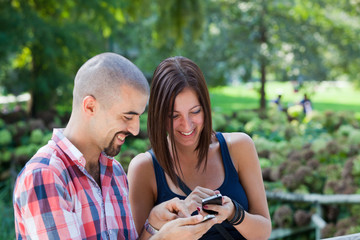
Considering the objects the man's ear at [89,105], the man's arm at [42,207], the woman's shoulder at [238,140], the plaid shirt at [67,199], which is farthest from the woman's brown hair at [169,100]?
the man's arm at [42,207]

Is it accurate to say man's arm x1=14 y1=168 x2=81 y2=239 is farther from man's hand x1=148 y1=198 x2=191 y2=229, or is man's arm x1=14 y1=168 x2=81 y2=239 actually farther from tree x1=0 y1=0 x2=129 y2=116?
tree x1=0 y1=0 x2=129 y2=116

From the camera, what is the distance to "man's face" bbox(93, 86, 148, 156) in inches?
50.9

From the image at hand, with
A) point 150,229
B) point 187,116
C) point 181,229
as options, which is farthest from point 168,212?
point 187,116

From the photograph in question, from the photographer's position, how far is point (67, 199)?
1.18m

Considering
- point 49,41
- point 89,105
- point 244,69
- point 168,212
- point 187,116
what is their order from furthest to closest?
point 244,69
point 49,41
point 187,116
point 168,212
point 89,105

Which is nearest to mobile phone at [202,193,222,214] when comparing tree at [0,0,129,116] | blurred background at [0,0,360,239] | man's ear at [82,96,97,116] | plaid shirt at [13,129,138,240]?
plaid shirt at [13,129,138,240]

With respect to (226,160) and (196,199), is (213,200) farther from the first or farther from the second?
(226,160)

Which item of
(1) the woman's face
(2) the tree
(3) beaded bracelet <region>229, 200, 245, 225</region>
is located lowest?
(3) beaded bracelet <region>229, 200, 245, 225</region>

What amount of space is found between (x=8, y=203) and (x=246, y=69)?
268 inches

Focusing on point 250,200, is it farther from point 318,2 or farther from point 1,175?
point 318,2

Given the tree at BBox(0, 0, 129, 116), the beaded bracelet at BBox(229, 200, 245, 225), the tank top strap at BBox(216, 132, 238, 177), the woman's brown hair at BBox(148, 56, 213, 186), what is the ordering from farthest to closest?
the tree at BBox(0, 0, 129, 116), the tank top strap at BBox(216, 132, 238, 177), the woman's brown hair at BBox(148, 56, 213, 186), the beaded bracelet at BBox(229, 200, 245, 225)

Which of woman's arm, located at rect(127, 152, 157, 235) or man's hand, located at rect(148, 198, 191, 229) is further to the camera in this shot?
woman's arm, located at rect(127, 152, 157, 235)

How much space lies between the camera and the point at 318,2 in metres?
10.1

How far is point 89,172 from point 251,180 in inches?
32.3
